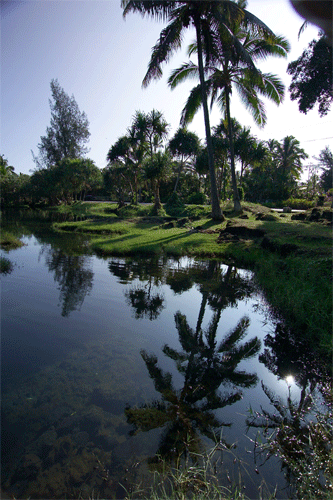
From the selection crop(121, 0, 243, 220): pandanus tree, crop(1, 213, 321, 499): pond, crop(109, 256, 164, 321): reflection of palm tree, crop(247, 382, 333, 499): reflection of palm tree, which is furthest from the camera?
crop(121, 0, 243, 220): pandanus tree

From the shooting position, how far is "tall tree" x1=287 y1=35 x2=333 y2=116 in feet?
47.3

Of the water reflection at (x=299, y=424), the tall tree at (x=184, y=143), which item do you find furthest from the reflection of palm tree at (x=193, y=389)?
the tall tree at (x=184, y=143)

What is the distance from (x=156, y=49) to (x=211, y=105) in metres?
5.26

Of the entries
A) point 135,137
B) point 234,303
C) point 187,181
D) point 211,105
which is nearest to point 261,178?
point 187,181

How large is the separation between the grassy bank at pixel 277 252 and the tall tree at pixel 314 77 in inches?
246

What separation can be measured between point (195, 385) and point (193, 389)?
105 millimetres

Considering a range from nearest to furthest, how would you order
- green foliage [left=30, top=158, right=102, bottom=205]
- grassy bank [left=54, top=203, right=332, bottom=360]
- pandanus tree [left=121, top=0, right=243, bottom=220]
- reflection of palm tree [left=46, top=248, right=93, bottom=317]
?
grassy bank [left=54, top=203, right=332, bottom=360] → reflection of palm tree [left=46, top=248, right=93, bottom=317] → pandanus tree [left=121, top=0, right=243, bottom=220] → green foliage [left=30, top=158, right=102, bottom=205]

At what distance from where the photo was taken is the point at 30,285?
8.58m

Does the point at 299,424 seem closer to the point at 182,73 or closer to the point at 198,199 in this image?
the point at 182,73

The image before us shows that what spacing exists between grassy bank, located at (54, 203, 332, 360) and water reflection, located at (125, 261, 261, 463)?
3.48ft

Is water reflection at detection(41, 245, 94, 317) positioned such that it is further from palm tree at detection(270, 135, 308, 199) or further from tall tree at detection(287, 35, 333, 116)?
palm tree at detection(270, 135, 308, 199)

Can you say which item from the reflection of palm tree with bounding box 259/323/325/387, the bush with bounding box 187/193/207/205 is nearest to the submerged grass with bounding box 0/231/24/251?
the reflection of palm tree with bounding box 259/323/325/387

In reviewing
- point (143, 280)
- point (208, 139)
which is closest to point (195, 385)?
point (143, 280)

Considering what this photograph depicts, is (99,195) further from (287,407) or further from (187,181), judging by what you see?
(287,407)
